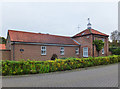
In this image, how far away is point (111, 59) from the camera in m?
14.6

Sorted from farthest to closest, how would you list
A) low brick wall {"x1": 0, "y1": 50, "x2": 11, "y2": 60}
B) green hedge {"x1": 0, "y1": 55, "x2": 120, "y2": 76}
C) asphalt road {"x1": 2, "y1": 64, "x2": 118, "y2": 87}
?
low brick wall {"x1": 0, "y1": 50, "x2": 11, "y2": 60} < green hedge {"x1": 0, "y1": 55, "x2": 120, "y2": 76} < asphalt road {"x1": 2, "y1": 64, "x2": 118, "y2": 87}

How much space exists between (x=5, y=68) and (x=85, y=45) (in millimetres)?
16409

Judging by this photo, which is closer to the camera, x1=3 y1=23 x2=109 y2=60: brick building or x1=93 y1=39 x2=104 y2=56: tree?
x1=3 y1=23 x2=109 y2=60: brick building

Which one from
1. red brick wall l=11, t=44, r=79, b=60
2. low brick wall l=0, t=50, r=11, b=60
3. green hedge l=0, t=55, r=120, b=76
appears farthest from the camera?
red brick wall l=11, t=44, r=79, b=60

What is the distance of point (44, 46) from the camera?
1700 cm

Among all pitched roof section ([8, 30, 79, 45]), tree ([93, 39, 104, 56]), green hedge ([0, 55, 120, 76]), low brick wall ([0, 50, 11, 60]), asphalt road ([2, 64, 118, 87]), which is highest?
pitched roof section ([8, 30, 79, 45])

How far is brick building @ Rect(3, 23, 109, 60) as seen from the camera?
14.6 m

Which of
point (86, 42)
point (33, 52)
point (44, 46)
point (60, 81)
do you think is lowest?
point (60, 81)

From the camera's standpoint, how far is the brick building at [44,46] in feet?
47.9

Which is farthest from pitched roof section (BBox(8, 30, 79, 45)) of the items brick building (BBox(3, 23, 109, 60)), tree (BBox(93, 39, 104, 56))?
tree (BBox(93, 39, 104, 56))

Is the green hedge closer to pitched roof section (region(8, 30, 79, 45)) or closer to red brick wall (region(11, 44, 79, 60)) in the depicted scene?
red brick wall (region(11, 44, 79, 60))

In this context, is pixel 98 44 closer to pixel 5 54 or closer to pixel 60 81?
pixel 60 81

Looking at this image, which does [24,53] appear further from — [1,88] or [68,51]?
[1,88]

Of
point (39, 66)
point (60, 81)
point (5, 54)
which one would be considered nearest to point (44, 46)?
point (5, 54)
